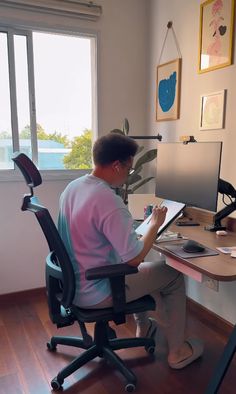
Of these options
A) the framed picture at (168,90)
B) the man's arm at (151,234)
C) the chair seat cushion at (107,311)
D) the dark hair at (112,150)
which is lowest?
the chair seat cushion at (107,311)

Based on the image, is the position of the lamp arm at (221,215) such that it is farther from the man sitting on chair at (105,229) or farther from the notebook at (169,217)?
the man sitting on chair at (105,229)

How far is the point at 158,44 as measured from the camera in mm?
2662

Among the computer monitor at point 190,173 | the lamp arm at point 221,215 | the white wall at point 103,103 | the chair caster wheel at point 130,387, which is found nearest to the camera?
the chair caster wheel at point 130,387

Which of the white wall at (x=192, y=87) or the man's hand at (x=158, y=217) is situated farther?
the white wall at (x=192, y=87)

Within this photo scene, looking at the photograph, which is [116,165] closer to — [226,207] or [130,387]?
[226,207]

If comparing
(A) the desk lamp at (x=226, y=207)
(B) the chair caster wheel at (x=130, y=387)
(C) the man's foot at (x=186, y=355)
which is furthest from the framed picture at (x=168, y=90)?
(B) the chair caster wheel at (x=130, y=387)

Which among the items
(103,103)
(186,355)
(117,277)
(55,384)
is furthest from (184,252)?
(103,103)

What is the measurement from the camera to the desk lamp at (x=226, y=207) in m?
1.84

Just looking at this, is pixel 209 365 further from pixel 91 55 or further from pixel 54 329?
pixel 91 55

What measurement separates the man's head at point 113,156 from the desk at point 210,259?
441mm

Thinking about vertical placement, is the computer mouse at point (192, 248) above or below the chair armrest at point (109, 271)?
above

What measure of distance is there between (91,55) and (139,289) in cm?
200

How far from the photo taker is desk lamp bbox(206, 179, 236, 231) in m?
1.84

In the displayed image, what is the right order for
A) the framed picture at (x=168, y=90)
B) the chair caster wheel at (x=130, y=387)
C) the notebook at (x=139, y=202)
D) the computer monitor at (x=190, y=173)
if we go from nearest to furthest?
the chair caster wheel at (x=130, y=387) < the computer monitor at (x=190, y=173) < the notebook at (x=139, y=202) < the framed picture at (x=168, y=90)
